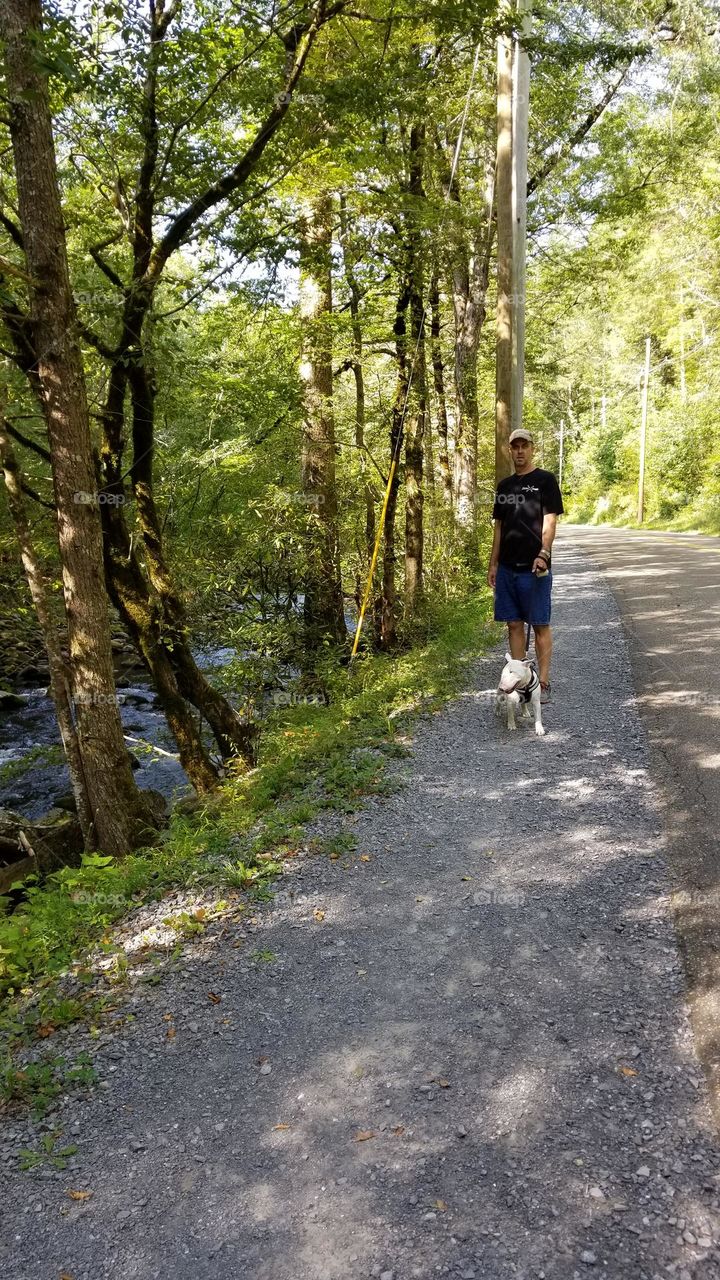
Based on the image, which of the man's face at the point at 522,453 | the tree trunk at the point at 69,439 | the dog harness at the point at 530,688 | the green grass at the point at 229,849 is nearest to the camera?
the green grass at the point at 229,849

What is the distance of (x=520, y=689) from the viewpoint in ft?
19.2

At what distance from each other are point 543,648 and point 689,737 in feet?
4.46

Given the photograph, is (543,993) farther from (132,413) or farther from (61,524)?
(132,413)

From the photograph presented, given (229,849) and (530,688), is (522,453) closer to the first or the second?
(530,688)

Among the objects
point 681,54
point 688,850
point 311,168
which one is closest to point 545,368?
point 681,54

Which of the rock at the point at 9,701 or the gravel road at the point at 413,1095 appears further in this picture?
the rock at the point at 9,701

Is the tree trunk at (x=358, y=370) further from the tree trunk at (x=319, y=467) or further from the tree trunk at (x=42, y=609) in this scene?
the tree trunk at (x=42, y=609)

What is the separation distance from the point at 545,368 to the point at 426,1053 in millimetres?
21759

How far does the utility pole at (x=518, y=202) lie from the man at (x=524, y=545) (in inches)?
164

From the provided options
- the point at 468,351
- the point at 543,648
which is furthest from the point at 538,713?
the point at 468,351

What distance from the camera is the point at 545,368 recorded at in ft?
70.5

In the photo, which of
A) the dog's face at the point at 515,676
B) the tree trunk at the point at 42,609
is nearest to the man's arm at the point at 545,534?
the dog's face at the point at 515,676

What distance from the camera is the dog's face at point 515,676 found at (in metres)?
5.71

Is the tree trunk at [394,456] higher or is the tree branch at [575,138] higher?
the tree branch at [575,138]
